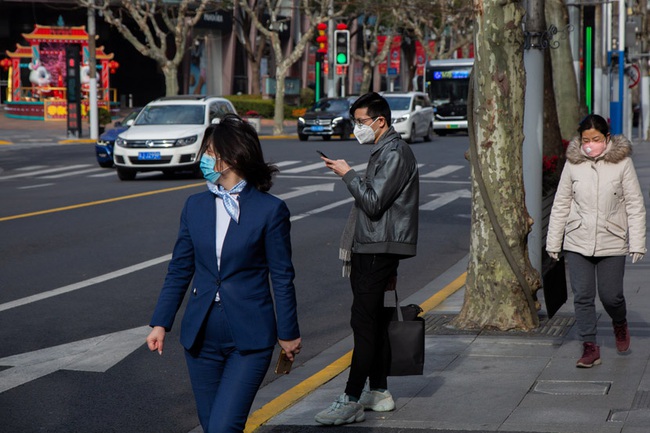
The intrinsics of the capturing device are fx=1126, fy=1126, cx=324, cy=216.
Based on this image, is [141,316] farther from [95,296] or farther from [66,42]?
[66,42]

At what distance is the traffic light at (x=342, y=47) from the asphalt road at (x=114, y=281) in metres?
17.1

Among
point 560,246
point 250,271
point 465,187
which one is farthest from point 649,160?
point 250,271

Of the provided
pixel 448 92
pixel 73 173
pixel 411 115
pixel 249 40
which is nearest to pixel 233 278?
pixel 73 173

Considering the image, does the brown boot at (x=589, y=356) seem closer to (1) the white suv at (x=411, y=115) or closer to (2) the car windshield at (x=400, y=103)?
(1) the white suv at (x=411, y=115)

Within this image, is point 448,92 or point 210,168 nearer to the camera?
point 210,168

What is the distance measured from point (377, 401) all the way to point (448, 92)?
3946 centimetres

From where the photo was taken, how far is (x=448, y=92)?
147ft

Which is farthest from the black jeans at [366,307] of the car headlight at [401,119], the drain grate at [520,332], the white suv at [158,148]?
the car headlight at [401,119]

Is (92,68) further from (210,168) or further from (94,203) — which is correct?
(210,168)

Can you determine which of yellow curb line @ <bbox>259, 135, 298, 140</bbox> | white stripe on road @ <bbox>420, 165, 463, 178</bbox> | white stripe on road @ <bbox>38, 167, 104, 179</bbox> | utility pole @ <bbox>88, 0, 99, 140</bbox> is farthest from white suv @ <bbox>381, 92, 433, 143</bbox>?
white stripe on road @ <bbox>38, 167, 104, 179</bbox>

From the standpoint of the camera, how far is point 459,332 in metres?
8.49

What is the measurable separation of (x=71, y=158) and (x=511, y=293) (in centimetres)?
2356

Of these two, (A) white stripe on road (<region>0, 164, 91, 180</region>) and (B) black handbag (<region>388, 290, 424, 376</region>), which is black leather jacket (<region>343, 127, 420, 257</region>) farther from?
(A) white stripe on road (<region>0, 164, 91, 180</region>)

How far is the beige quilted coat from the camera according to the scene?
7.06 metres
